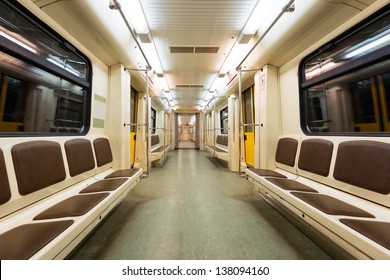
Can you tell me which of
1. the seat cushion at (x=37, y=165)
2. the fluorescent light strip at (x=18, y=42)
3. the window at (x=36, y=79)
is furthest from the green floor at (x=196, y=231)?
the fluorescent light strip at (x=18, y=42)

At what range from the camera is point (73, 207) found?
1.27 metres

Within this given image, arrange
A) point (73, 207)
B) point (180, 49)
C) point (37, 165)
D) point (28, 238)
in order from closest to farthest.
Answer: point (28, 238) → point (73, 207) → point (37, 165) → point (180, 49)

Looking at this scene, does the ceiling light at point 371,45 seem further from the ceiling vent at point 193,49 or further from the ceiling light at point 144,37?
the ceiling light at point 144,37

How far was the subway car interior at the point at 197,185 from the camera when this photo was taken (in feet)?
4.07

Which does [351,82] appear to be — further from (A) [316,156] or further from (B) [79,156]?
(B) [79,156]

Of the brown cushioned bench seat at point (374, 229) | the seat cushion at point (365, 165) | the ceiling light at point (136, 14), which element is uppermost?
the ceiling light at point (136, 14)

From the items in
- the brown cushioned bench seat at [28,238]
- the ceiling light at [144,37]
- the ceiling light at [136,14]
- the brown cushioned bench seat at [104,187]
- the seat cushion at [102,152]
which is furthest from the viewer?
the ceiling light at [144,37]

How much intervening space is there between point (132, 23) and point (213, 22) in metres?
1.26

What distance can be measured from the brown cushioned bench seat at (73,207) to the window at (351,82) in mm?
2725

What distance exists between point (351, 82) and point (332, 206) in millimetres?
1528

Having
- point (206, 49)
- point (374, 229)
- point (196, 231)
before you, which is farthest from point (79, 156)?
point (206, 49)

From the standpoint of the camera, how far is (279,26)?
6.68ft
